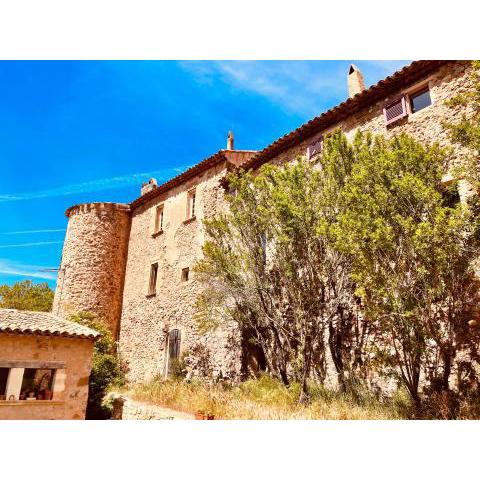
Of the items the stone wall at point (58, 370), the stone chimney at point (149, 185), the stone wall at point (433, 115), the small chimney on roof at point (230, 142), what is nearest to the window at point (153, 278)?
the stone chimney at point (149, 185)

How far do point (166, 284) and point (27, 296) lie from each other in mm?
13823

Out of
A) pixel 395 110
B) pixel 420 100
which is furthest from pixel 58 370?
pixel 420 100

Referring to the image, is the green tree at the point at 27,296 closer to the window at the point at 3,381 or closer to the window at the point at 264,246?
the window at the point at 3,381

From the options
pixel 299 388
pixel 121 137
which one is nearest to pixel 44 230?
pixel 121 137

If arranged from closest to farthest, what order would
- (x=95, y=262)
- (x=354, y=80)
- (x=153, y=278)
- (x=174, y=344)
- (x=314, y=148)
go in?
(x=314, y=148)
(x=354, y=80)
(x=174, y=344)
(x=153, y=278)
(x=95, y=262)

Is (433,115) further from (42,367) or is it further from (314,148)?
(42,367)

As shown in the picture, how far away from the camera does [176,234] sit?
15258 mm

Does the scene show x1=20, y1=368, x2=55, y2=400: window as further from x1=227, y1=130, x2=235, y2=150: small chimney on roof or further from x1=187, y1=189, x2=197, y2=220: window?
x1=227, y1=130, x2=235, y2=150: small chimney on roof

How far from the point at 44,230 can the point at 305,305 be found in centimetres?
599

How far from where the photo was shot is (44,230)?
8250 mm

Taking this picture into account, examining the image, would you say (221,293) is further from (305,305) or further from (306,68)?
(306,68)

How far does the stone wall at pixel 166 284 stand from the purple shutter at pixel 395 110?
631 centimetres

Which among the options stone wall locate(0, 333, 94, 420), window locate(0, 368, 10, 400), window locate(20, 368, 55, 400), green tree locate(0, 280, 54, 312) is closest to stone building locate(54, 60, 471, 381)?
stone wall locate(0, 333, 94, 420)
